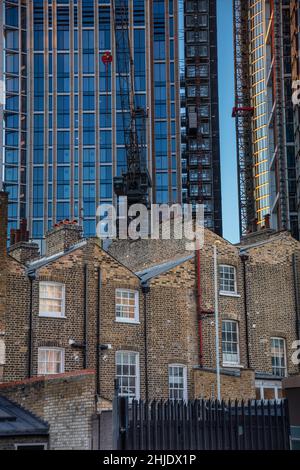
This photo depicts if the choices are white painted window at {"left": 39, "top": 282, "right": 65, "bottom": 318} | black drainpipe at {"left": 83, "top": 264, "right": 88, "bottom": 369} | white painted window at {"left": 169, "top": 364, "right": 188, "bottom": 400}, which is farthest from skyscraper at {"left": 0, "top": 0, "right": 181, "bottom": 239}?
white painted window at {"left": 39, "top": 282, "right": 65, "bottom": 318}

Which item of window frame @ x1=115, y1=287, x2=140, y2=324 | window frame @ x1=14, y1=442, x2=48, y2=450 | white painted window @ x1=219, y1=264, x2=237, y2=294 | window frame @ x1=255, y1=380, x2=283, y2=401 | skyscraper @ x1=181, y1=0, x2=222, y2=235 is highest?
skyscraper @ x1=181, y1=0, x2=222, y2=235

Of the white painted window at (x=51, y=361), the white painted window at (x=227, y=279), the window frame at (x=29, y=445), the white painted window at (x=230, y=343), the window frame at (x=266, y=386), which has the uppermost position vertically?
the white painted window at (x=227, y=279)

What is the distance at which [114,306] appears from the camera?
36625mm

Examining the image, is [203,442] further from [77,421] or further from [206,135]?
[206,135]

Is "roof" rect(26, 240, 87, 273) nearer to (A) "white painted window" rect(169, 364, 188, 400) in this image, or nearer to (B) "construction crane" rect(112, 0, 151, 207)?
(A) "white painted window" rect(169, 364, 188, 400)

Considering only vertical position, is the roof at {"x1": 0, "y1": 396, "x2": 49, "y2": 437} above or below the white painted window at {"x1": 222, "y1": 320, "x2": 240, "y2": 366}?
below

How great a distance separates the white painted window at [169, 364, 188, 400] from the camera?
36469 mm

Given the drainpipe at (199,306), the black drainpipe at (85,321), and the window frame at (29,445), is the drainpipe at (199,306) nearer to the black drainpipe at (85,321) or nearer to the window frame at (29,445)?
the black drainpipe at (85,321)

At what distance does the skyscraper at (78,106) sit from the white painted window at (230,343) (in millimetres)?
97095

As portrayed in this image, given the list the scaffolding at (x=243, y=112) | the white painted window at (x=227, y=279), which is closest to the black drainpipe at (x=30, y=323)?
the white painted window at (x=227, y=279)

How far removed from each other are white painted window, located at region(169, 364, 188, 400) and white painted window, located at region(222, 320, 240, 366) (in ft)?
6.87

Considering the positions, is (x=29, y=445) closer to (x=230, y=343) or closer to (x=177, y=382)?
(x=177, y=382)

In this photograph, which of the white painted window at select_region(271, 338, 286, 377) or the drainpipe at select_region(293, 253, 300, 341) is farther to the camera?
the drainpipe at select_region(293, 253, 300, 341)

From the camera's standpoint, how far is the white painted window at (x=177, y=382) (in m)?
36.5
